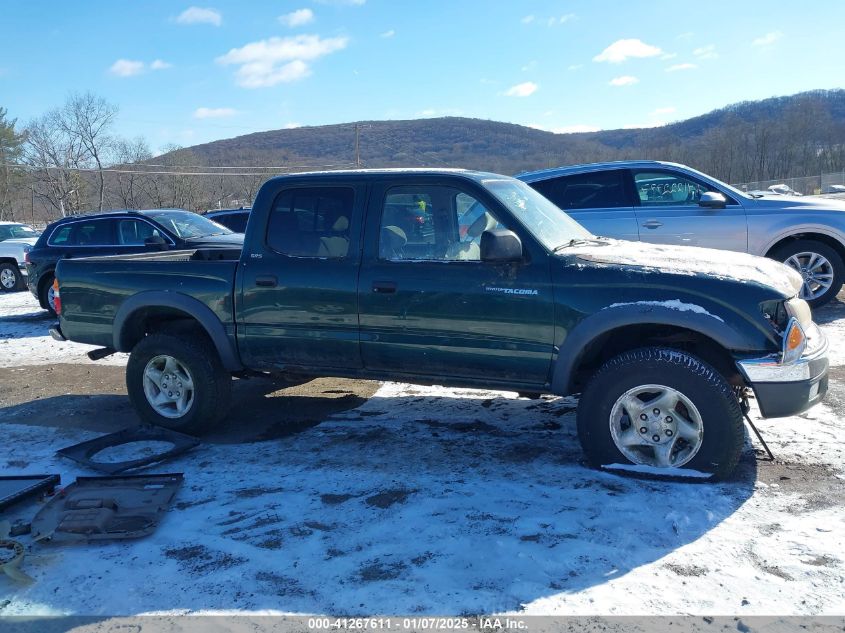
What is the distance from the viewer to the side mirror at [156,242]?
1014cm

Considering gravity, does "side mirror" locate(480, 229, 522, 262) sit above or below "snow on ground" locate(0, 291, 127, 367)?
above

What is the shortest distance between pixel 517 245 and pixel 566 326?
0.58 metres

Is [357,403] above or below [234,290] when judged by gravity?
below

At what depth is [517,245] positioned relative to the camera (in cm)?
414

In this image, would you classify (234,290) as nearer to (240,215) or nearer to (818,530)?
(818,530)

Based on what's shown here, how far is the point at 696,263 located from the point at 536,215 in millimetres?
1103

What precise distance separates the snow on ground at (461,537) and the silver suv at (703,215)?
156 inches

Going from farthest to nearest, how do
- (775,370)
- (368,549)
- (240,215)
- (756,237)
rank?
1. (240,215)
2. (756,237)
3. (775,370)
4. (368,549)

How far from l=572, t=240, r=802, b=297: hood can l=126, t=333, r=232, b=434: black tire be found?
9.34 ft

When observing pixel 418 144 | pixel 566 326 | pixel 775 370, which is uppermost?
pixel 418 144

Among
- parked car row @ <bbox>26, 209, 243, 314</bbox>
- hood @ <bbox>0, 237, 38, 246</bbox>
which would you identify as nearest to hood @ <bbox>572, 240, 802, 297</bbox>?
parked car row @ <bbox>26, 209, 243, 314</bbox>

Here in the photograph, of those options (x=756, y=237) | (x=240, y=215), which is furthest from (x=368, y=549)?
(x=240, y=215)

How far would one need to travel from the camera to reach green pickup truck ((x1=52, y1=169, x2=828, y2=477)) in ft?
12.6

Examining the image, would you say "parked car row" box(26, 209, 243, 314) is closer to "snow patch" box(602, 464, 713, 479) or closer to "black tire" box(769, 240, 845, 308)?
"black tire" box(769, 240, 845, 308)
